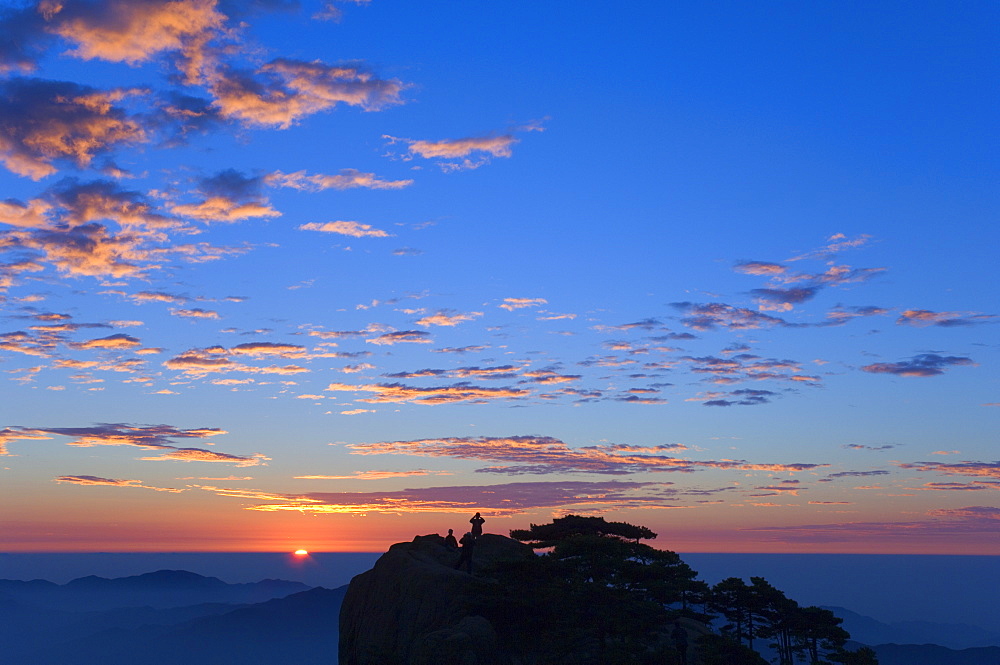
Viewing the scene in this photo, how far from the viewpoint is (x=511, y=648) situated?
4750 cm

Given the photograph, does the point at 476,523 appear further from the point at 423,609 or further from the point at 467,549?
the point at 423,609

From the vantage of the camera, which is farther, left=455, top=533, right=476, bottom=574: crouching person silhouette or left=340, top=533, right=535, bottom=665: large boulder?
left=455, top=533, right=476, bottom=574: crouching person silhouette

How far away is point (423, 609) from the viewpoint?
50.3 metres

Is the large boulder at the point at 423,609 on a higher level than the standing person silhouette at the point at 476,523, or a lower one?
lower

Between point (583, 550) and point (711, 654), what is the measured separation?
10338mm

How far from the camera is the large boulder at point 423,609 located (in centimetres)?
4412

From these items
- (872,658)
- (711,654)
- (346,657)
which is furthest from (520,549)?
(872,658)

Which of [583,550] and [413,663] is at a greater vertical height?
[583,550]

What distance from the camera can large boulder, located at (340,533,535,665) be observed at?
44125 millimetres

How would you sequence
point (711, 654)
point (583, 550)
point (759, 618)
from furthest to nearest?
point (759, 618) → point (583, 550) → point (711, 654)

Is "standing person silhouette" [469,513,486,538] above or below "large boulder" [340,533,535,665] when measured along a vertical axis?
above

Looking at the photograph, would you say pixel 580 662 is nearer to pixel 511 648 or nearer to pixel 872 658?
pixel 511 648

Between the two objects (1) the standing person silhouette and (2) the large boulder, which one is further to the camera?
(1) the standing person silhouette

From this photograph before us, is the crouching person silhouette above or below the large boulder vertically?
above
